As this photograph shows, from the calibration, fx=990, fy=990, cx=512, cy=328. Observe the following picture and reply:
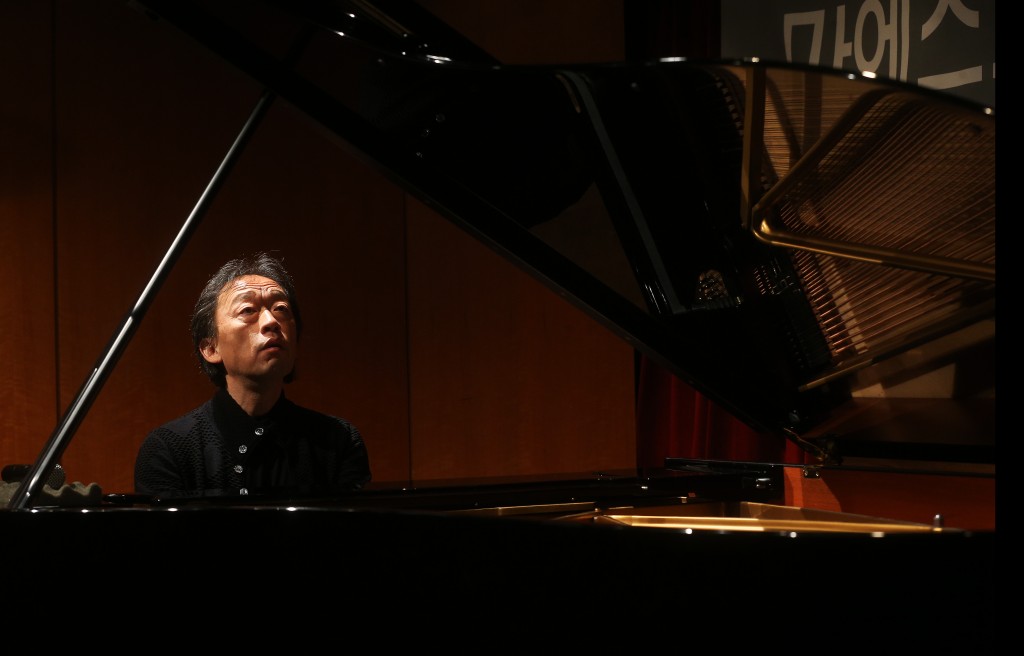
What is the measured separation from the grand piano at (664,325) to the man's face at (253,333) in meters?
0.47

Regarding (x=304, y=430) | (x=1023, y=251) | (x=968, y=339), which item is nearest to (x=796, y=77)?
(x=1023, y=251)

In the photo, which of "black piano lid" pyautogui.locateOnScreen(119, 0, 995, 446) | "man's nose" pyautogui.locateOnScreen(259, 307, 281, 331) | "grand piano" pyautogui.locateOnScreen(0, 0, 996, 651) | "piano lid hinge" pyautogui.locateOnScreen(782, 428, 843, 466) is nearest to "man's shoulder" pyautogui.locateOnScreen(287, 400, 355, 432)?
"man's nose" pyautogui.locateOnScreen(259, 307, 281, 331)

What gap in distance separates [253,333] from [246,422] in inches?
7.7

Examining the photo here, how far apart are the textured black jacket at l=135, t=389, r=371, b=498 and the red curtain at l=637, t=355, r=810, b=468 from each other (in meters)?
1.42

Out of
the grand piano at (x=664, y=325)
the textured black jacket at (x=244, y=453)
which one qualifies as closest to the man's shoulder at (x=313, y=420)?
the textured black jacket at (x=244, y=453)

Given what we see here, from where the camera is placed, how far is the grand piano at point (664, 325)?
1.12 m

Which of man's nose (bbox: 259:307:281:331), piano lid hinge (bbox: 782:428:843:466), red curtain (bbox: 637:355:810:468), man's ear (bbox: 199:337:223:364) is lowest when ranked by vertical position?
red curtain (bbox: 637:355:810:468)

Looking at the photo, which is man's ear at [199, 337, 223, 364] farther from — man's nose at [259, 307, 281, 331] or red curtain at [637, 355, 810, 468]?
red curtain at [637, 355, 810, 468]

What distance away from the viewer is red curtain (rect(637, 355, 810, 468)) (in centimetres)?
333

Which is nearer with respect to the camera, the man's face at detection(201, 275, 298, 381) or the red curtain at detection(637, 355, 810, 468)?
the man's face at detection(201, 275, 298, 381)

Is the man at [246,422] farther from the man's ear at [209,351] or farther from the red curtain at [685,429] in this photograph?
the red curtain at [685,429]

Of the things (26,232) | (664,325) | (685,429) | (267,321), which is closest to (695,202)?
(664,325)

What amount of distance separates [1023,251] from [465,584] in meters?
0.79

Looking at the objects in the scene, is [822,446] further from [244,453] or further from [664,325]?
[244,453]
